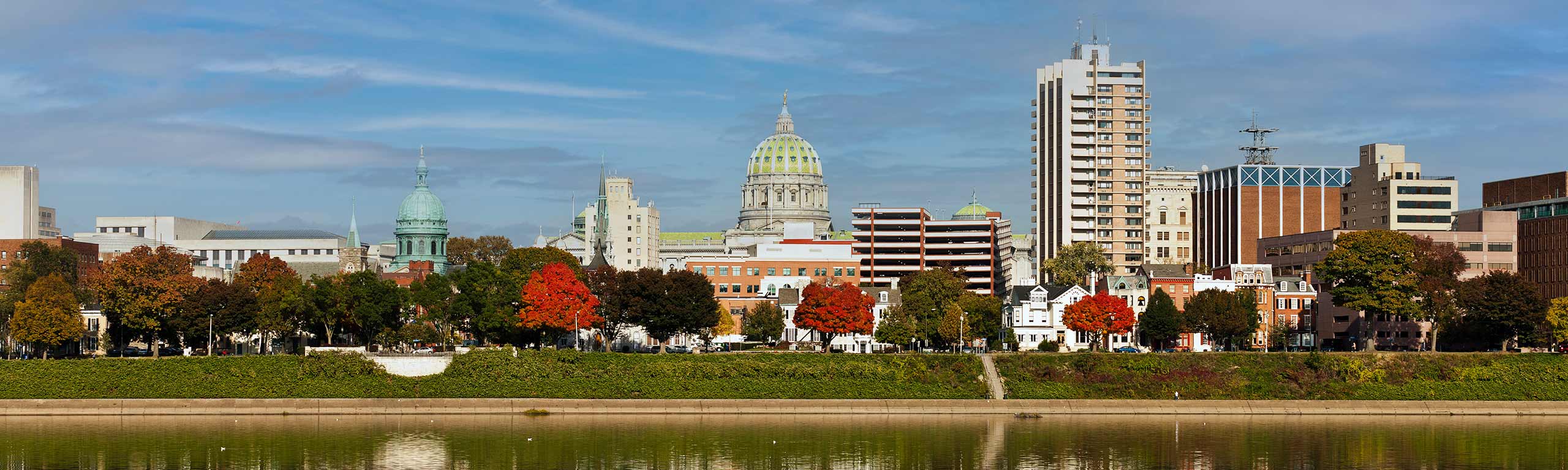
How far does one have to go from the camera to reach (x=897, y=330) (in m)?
143

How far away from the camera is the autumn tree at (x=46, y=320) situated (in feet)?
412

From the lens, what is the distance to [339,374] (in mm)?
112250

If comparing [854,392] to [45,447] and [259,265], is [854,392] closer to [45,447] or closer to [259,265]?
[45,447]

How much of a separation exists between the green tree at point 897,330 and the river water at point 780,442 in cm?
3325

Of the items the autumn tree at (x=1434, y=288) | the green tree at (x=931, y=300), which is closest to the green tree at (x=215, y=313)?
the green tree at (x=931, y=300)

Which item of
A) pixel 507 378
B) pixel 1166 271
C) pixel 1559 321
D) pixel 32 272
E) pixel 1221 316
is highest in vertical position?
pixel 1166 271

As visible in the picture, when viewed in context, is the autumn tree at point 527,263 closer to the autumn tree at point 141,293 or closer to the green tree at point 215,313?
the green tree at point 215,313

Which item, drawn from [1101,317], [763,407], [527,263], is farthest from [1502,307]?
[527,263]

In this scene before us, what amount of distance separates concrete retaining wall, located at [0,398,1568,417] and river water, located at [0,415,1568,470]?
1.28 m

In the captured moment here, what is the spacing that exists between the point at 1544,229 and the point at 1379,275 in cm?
4891

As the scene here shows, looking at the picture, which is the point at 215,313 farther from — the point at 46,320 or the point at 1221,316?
the point at 1221,316

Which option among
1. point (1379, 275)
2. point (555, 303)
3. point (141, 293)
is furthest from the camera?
point (555, 303)

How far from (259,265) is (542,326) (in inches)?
1185

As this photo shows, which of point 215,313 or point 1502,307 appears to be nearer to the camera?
point 1502,307
